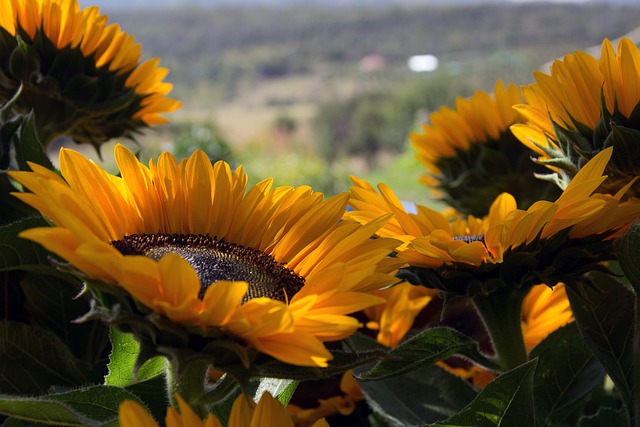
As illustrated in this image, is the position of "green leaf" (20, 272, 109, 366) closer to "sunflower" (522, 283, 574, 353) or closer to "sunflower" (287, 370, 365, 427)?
"sunflower" (287, 370, 365, 427)

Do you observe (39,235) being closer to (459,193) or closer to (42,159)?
(42,159)

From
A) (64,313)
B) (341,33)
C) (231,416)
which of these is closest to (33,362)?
(64,313)

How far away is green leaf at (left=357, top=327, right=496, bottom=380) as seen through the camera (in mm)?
359

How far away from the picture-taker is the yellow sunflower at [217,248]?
261mm

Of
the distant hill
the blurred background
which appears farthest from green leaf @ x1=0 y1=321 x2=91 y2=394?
the distant hill

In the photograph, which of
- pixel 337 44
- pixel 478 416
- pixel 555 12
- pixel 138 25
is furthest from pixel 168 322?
pixel 138 25

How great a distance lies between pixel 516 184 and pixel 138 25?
23.4 metres

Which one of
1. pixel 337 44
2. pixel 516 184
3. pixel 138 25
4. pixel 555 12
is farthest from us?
pixel 138 25

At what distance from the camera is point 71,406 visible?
0.31 meters

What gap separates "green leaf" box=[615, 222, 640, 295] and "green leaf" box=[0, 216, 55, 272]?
0.27 metres

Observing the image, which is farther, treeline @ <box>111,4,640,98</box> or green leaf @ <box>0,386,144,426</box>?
treeline @ <box>111,4,640,98</box>

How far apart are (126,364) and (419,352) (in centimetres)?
14

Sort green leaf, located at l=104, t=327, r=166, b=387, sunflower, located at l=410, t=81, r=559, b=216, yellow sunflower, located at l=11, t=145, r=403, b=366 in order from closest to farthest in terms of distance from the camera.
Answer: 1. yellow sunflower, located at l=11, t=145, r=403, b=366
2. green leaf, located at l=104, t=327, r=166, b=387
3. sunflower, located at l=410, t=81, r=559, b=216

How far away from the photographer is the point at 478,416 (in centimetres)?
34
